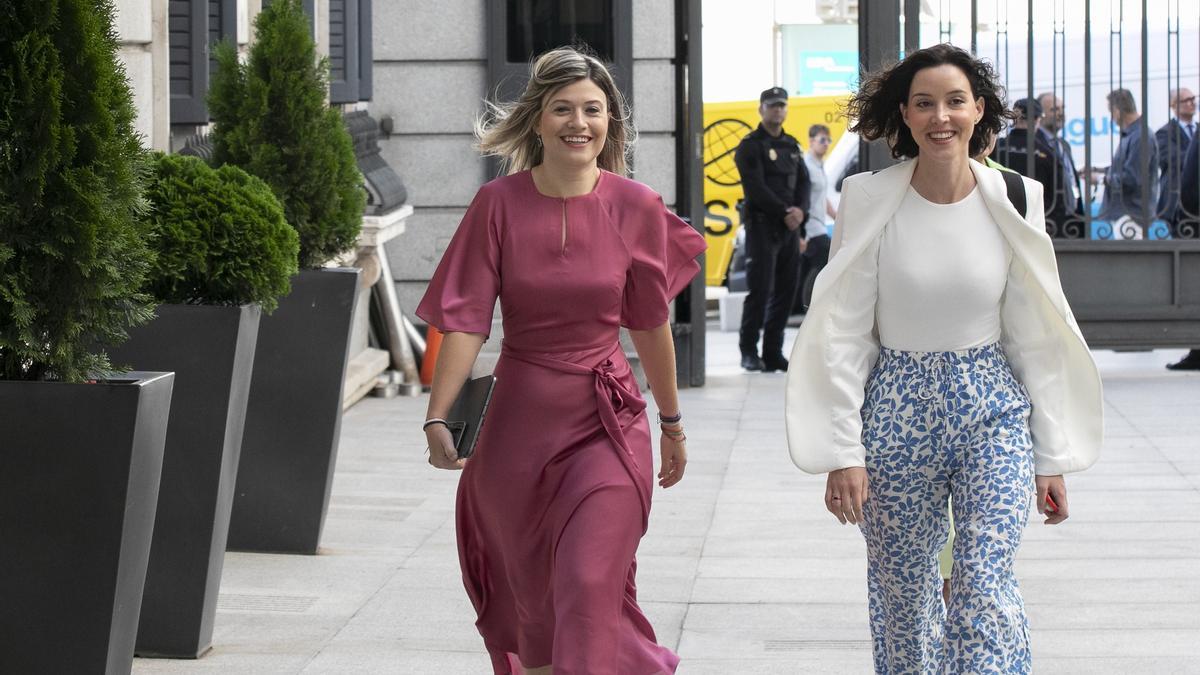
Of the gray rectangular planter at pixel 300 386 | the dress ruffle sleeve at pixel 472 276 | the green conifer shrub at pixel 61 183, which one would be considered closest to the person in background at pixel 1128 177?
the gray rectangular planter at pixel 300 386

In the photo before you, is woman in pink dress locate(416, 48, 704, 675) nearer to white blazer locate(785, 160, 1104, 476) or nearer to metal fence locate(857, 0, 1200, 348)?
white blazer locate(785, 160, 1104, 476)

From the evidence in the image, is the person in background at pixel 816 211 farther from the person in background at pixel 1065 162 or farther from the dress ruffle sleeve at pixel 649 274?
the dress ruffle sleeve at pixel 649 274

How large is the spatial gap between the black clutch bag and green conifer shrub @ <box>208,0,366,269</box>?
7.91 feet

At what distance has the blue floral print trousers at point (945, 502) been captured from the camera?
362 centimetres

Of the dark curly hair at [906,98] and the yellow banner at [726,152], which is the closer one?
the dark curly hair at [906,98]

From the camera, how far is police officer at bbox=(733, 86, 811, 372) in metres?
12.0

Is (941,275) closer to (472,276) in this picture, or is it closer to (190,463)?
(472,276)

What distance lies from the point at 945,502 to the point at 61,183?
6.16 feet

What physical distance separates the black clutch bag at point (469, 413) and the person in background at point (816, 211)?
382 inches

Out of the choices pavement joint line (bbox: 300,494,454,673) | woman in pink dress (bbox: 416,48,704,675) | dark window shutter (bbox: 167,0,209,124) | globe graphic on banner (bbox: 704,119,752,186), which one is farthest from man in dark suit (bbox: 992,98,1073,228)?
globe graphic on banner (bbox: 704,119,752,186)

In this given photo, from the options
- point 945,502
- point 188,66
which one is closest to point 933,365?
point 945,502

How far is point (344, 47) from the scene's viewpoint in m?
10.1

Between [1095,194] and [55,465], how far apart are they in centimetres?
894

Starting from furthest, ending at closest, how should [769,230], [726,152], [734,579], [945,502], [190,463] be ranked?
[726,152] < [769,230] < [734,579] < [190,463] < [945,502]
